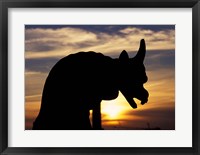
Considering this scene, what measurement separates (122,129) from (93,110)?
0.52 ft

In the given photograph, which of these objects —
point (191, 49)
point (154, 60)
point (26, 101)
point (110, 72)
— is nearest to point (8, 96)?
point (26, 101)

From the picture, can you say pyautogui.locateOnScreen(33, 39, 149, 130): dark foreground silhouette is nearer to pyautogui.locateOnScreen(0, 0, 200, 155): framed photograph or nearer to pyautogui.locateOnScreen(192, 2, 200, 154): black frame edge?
pyautogui.locateOnScreen(0, 0, 200, 155): framed photograph

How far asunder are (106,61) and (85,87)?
0.49ft

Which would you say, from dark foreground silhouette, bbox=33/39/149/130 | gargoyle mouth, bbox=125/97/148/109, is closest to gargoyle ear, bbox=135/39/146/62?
dark foreground silhouette, bbox=33/39/149/130

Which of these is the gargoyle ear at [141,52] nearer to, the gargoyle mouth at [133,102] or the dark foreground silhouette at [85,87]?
the dark foreground silhouette at [85,87]

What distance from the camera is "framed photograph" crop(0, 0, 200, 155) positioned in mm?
2328

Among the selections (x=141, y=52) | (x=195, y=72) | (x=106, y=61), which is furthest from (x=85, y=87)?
(x=195, y=72)

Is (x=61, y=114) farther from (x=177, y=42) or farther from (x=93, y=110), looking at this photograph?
(x=177, y=42)

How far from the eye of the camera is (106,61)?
2.38 metres

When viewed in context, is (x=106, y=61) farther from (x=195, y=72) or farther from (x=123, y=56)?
(x=195, y=72)

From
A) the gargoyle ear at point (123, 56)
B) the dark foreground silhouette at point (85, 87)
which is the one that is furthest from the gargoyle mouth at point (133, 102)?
the gargoyle ear at point (123, 56)

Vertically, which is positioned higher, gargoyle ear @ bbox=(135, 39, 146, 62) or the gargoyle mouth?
gargoyle ear @ bbox=(135, 39, 146, 62)

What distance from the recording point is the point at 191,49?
235 centimetres

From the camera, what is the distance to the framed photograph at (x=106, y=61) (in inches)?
91.7
